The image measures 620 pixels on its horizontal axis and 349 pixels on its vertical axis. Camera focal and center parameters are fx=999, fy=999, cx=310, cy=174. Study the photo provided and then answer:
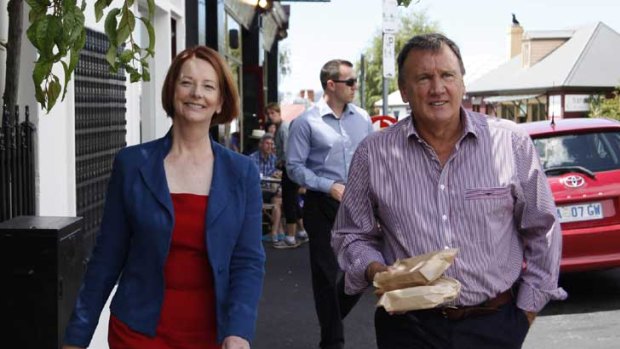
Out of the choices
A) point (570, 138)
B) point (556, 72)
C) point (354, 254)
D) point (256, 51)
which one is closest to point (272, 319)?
point (570, 138)

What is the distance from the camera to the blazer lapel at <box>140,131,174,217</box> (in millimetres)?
3344

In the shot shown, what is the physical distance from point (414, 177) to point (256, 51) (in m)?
19.4

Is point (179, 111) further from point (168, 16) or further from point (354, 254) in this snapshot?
point (168, 16)

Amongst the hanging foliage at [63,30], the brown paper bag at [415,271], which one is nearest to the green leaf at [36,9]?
the hanging foliage at [63,30]

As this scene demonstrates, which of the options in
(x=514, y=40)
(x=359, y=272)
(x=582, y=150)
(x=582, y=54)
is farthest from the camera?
(x=514, y=40)

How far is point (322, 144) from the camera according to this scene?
6.93 m

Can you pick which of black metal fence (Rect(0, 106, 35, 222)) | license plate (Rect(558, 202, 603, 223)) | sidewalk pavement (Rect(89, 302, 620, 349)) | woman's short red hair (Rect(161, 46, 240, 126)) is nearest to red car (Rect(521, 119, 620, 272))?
license plate (Rect(558, 202, 603, 223))

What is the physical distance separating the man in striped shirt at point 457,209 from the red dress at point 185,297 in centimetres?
61

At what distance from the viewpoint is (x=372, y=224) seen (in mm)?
3709

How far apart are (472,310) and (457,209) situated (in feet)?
1.17

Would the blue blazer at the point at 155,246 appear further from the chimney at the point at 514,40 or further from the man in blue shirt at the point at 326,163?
the chimney at the point at 514,40

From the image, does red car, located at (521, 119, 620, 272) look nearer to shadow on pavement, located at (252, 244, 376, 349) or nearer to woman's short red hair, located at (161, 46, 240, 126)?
shadow on pavement, located at (252, 244, 376, 349)

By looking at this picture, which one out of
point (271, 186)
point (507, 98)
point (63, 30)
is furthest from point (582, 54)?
point (63, 30)

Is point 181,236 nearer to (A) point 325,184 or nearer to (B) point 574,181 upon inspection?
(A) point 325,184
